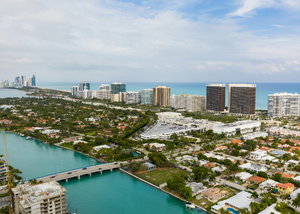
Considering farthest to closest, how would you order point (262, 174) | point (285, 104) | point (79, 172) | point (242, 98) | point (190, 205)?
point (242, 98), point (285, 104), point (79, 172), point (262, 174), point (190, 205)

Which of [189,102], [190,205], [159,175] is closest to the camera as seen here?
[190,205]

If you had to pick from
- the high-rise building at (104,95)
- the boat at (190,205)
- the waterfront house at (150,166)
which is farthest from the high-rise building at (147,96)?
the boat at (190,205)

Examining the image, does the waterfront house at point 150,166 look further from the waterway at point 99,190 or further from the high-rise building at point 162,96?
→ the high-rise building at point 162,96

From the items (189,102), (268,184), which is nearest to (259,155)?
(268,184)

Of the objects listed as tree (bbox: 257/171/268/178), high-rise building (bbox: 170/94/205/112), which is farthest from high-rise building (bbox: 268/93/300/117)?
tree (bbox: 257/171/268/178)

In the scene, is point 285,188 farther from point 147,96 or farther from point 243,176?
point 147,96

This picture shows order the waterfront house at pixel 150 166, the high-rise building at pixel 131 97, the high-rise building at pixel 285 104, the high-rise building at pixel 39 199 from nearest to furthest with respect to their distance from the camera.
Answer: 1. the high-rise building at pixel 39 199
2. the waterfront house at pixel 150 166
3. the high-rise building at pixel 285 104
4. the high-rise building at pixel 131 97
